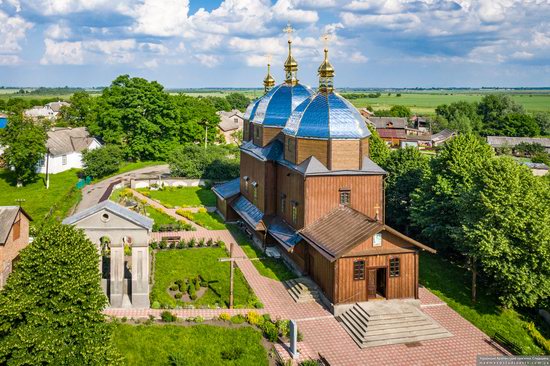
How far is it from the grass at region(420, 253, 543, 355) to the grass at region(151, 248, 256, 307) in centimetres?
952

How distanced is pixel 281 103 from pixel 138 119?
98.8 feet

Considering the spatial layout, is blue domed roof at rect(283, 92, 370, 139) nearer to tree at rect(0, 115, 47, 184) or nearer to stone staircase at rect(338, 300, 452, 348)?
stone staircase at rect(338, 300, 452, 348)

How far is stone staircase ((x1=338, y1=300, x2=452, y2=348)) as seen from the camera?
1893cm

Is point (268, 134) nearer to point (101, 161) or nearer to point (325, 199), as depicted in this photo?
point (325, 199)

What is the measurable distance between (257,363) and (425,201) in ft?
50.3

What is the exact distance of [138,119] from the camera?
5662 centimetres

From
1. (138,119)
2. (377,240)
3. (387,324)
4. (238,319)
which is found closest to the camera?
(387,324)

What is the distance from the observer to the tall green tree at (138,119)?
56.9 m

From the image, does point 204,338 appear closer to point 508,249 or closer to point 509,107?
point 508,249

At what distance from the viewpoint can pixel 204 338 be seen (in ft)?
61.6

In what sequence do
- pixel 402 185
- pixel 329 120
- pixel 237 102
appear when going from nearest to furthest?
pixel 329 120 < pixel 402 185 < pixel 237 102

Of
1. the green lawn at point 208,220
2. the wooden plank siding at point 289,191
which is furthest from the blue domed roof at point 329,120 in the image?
the green lawn at point 208,220

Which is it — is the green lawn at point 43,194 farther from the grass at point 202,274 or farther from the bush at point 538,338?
the bush at point 538,338

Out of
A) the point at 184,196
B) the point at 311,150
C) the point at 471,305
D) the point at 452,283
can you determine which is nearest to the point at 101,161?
the point at 184,196
